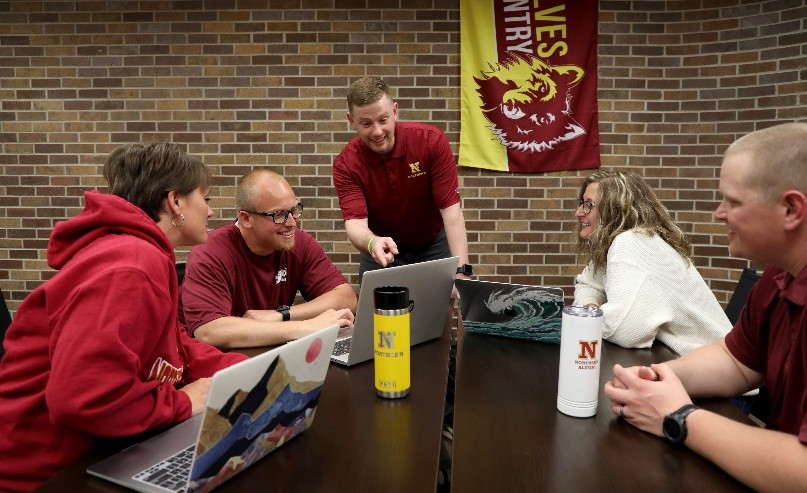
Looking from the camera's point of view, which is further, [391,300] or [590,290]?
[590,290]

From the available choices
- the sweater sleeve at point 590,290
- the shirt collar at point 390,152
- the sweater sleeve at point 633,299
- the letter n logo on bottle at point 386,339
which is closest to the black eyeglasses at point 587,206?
the sweater sleeve at point 590,290

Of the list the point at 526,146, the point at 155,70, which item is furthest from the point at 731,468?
the point at 155,70

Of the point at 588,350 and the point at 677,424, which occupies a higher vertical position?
the point at 588,350

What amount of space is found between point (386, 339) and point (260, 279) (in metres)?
1.02

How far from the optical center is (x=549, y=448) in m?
1.04

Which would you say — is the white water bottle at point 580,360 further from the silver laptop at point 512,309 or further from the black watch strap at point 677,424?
the silver laptop at point 512,309

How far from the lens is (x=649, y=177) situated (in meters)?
3.61

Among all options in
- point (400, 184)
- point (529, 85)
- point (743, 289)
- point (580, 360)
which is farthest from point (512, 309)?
point (529, 85)

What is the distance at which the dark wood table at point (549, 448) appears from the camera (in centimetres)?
93

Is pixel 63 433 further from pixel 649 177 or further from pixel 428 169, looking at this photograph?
pixel 649 177

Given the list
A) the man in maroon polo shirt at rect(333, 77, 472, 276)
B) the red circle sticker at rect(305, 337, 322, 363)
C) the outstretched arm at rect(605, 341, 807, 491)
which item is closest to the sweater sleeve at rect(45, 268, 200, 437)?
the red circle sticker at rect(305, 337, 322, 363)

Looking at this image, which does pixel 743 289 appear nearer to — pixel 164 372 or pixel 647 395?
pixel 647 395

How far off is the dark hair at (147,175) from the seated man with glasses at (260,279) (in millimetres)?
500

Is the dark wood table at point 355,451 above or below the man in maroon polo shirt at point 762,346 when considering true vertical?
below
